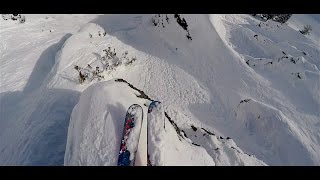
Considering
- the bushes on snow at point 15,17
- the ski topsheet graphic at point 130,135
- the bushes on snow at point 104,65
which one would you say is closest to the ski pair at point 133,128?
the ski topsheet graphic at point 130,135

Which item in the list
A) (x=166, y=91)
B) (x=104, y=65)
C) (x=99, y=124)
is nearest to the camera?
(x=99, y=124)

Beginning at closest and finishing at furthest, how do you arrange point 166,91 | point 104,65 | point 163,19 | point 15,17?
point 104,65 → point 166,91 → point 15,17 → point 163,19

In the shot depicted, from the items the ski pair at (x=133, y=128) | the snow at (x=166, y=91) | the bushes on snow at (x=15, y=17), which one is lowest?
the snow at (x=166, y=91)

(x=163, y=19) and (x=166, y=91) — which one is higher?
(x=163, y=19)

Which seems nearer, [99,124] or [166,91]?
[99,124]

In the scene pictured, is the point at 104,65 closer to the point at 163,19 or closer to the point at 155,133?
the point at 163,19

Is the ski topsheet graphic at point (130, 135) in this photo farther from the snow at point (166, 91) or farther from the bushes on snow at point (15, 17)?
the bushes on snow at point (15, 17)

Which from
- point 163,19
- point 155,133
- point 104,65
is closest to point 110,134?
point 155,133

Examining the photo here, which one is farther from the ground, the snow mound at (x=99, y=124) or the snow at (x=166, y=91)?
the snow mound at (x=99, y=124)

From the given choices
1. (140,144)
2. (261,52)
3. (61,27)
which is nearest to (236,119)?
(261,52)
